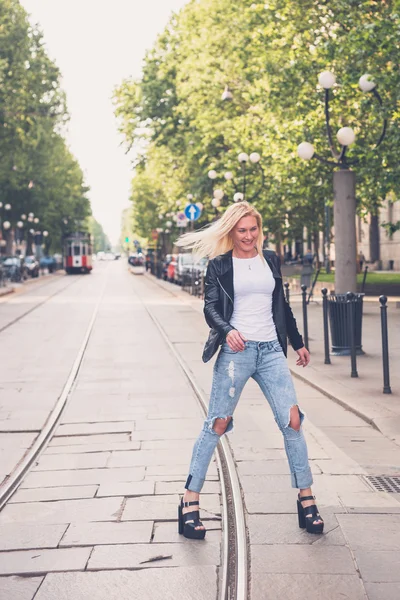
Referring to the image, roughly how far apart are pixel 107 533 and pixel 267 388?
45.5 inches

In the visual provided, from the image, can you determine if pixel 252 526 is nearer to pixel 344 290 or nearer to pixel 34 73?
pixel 344 290

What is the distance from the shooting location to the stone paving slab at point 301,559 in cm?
438

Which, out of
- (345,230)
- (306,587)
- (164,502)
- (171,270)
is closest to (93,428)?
(164,502)

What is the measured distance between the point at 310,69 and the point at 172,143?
16537 millimetres

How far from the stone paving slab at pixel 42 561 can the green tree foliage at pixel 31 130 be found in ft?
119

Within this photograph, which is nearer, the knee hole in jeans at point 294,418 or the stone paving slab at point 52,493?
the knee hole in jeans at point 294,418

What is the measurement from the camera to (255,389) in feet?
35.6

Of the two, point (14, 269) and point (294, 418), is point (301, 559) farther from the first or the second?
point (14, 269)

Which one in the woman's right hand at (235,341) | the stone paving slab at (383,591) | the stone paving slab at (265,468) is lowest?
the stone paving slab at (265,468)

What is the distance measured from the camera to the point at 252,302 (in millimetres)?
5012

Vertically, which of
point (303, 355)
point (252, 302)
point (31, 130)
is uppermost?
point (31, 130)

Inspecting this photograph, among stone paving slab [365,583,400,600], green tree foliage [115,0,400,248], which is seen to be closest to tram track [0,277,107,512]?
stone paving slab [365,583,400,600]

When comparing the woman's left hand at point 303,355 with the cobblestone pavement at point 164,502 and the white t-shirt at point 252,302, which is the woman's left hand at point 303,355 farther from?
the cobblestone pavement at point 164,502

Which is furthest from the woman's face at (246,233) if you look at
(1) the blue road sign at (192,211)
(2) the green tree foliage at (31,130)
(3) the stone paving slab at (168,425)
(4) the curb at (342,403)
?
(2) the green tree foliage at (31,130)
